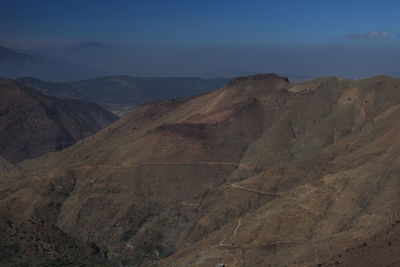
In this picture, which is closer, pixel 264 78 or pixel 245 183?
pixel 245 183

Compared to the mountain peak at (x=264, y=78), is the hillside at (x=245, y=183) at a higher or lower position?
lower

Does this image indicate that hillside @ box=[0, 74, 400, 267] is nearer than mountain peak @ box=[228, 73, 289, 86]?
Yes

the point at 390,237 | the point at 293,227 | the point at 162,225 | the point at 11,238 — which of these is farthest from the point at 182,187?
the point at 390,237

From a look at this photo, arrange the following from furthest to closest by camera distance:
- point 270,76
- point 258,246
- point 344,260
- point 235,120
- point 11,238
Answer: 1. point 270,76
2. point 235,120
3. point 258,246
4. point 11,238
5. point 344,260

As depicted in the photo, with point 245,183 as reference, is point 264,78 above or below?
above

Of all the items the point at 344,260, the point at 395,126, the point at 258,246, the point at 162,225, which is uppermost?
the point at 395,126

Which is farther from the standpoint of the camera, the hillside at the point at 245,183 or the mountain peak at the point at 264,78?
the mountain peak at the point at 264,78

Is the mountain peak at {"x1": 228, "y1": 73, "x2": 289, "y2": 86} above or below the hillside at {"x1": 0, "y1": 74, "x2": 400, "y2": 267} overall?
above

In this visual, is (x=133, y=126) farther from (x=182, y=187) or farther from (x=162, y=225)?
(x=162, y=225)
